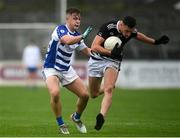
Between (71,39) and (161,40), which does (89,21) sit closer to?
(161,40)

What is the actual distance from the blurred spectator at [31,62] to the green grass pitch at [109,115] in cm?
443

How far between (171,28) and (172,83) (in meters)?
3.57

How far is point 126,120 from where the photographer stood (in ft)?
59.2

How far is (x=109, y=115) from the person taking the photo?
64.7 ft

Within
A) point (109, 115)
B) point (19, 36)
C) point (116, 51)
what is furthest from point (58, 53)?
point (19, 36)

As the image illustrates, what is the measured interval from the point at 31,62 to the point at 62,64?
19554 mm

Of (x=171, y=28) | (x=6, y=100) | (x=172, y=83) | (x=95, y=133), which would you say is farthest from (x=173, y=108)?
(x=171, y=28)

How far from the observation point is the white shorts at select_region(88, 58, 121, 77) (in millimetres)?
15578

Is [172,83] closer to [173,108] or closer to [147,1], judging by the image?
[147,1]

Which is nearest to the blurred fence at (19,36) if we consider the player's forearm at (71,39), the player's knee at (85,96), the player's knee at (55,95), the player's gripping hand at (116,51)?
the player's knee at (85,96)

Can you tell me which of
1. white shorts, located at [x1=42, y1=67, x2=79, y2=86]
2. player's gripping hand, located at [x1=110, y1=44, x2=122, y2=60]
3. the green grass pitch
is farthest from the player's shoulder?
the green grass pitch

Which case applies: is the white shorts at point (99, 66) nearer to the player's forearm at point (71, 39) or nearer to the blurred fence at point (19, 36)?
the player's forearm at point (71, 39)

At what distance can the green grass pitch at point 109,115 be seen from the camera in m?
14.9

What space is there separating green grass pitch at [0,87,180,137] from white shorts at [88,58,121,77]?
1076mm
